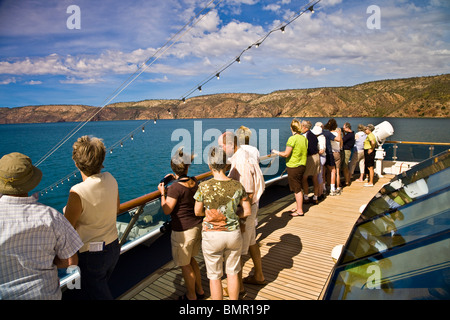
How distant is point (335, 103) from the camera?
141 meters

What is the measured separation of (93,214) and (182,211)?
0.76 meters

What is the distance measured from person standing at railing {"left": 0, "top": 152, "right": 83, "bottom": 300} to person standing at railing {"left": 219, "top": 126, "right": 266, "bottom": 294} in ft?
5.01

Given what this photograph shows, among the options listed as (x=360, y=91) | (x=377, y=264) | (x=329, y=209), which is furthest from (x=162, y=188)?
(x=360, y=91)

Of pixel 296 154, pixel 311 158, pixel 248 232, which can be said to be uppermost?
pixel 296 154

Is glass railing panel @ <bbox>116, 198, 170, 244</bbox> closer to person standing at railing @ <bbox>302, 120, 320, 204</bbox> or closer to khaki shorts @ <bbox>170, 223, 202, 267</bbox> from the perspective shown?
khaki shorts @ <bbox>170, 223, 202, 267</bbox>

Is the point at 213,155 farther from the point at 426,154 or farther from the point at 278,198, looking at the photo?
the point at 426,154

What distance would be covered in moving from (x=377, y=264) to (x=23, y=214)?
70.6 inches

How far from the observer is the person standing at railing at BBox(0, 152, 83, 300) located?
142 centimetres

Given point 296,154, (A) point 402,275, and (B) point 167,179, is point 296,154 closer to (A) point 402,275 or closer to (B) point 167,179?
(B) point 167,179

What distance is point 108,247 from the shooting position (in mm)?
2072

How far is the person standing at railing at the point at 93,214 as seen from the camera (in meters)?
1.88

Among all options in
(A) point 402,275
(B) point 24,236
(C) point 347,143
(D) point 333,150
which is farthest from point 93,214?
(C) point 347,143

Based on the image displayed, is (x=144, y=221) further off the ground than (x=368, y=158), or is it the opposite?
(x=368, y=158)

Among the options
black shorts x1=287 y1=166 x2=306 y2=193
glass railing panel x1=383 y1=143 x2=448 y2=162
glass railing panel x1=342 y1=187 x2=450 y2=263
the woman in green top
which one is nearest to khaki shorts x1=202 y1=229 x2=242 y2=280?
glass railing panel x1=342 y1=187 x2=450 y2=263
